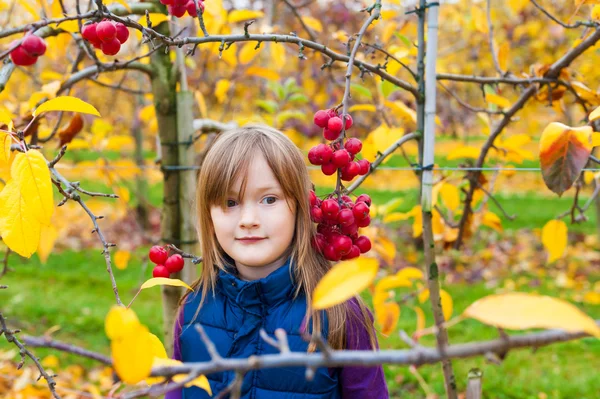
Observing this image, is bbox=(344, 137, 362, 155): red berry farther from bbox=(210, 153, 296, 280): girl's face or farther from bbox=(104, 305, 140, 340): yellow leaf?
bbox=(104, 305, 140, 340): yellow leaf

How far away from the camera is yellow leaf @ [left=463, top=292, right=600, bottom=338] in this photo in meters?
0.42

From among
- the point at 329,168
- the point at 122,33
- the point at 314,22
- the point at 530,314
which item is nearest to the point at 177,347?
the point at 329,168

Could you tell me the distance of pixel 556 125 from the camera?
88 centimetres

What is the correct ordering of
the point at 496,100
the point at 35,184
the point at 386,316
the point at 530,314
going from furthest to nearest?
the point at 386,316, the point at 496,100, the point at 35,184, the point at 530,314

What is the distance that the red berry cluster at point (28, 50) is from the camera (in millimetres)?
1003

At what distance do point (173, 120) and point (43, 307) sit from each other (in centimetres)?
266

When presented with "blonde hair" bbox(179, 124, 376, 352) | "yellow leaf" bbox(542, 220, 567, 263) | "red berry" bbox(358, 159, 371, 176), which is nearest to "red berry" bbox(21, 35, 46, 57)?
"blonde hair" bbox(179, 124, 376, 352)

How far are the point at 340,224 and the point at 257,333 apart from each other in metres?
0.35

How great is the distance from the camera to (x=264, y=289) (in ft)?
3.95

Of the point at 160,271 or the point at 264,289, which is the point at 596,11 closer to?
the point at 264,289

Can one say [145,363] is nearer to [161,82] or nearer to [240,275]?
[240,275]

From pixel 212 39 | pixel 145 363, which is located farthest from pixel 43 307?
pixel 145 363

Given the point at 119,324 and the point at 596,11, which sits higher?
the point at 596,11

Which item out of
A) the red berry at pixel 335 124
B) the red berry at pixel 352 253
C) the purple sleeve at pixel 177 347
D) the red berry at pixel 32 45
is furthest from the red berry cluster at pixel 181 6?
the purple sleeve at pixel 177 347
